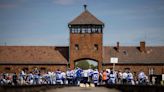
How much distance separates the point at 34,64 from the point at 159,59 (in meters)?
19.2

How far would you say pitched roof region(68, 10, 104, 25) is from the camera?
7881 centimetres

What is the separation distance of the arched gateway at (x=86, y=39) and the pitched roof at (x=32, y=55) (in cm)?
233

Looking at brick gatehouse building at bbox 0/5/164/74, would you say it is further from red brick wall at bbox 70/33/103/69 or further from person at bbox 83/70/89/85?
person at bbox 83/70/89/85

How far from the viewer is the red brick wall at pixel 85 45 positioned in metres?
79.4

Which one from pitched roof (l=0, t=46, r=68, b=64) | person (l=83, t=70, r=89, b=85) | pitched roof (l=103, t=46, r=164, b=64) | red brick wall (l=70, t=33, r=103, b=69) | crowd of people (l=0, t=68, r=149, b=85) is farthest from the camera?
pitched roof (l=103, t=46, r=164, b=64)

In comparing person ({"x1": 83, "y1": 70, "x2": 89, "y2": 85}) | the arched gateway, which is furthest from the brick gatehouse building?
person ({"x1": 83, "y1": 70, "x2": 89, "y2": 85})

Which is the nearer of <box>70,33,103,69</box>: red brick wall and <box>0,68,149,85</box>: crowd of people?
<box>0,68,149,85</box>: crowd of people

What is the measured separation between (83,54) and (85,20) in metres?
4.95

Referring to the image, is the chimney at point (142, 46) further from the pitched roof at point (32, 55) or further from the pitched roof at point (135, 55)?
the pitched roof at point (32, 55)

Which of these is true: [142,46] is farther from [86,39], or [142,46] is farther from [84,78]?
[84,78]

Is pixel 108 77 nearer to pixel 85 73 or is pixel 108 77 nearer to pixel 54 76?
pixel 85 73

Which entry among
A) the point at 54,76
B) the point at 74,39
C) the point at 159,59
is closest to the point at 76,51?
the point at 74,39

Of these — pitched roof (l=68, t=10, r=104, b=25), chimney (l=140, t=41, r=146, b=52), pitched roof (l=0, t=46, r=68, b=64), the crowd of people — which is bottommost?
the crowd of people

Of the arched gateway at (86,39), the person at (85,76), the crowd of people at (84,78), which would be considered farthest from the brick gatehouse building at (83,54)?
the person at (85,76)
